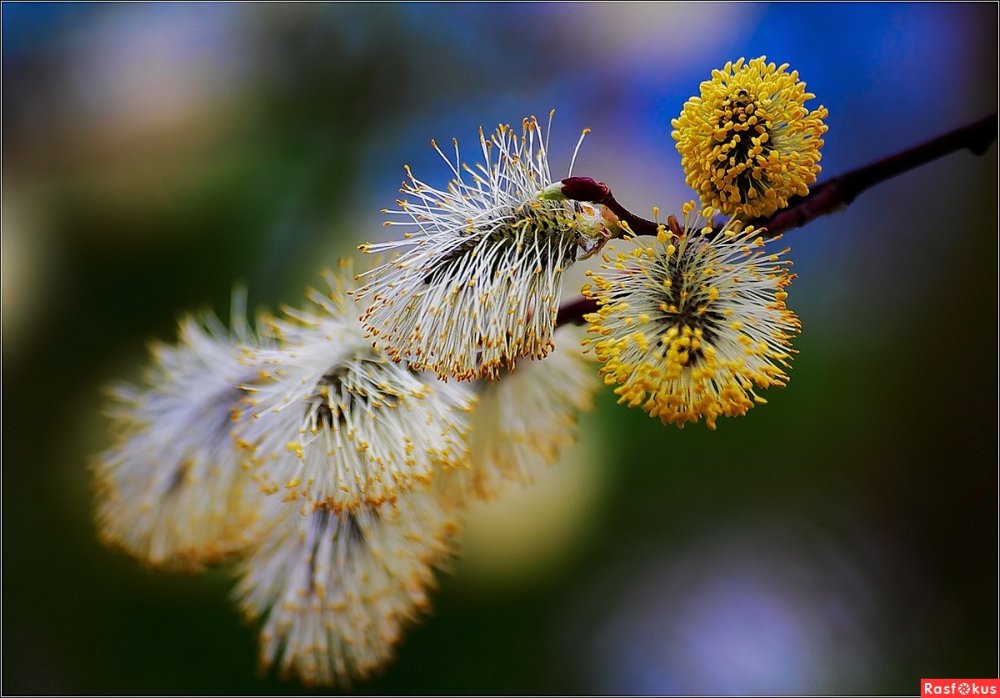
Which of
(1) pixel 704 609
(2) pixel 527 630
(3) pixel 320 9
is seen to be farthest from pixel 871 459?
(3) pixel 320 9

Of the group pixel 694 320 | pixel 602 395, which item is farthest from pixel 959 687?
pixel 694 320

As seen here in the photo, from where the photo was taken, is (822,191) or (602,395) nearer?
(822,191)

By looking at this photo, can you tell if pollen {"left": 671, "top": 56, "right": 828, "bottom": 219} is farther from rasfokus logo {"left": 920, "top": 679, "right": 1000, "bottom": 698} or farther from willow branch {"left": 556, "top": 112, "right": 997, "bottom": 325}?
rasfokus logo {"left": 920, "top": 679, "right": 1000, "bottom": 698}

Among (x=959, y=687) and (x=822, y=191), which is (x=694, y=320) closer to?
(x=822, y=191)

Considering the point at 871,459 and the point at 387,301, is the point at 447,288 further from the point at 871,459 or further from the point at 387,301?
the point at 871,459

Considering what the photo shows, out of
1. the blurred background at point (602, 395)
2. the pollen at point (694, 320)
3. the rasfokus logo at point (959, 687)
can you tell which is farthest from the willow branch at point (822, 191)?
the rasfokus logo at point (959, 687)
